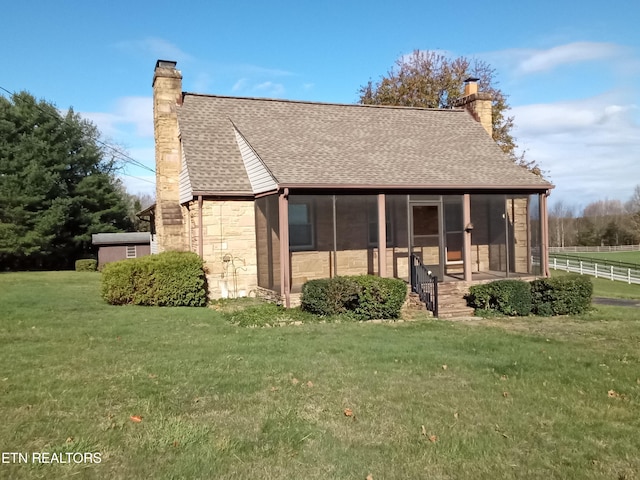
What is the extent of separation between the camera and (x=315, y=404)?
18.2 ft

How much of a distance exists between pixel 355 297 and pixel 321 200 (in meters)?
3.44

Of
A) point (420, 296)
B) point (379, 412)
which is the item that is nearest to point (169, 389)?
point (379, 412)

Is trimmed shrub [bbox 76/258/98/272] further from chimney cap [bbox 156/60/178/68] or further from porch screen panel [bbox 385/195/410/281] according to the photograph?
porch screen panel [bbox 385/195/410/281]

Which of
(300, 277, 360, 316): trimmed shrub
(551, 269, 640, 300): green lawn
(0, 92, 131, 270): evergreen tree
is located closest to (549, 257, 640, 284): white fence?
(551, 269, 640, 300): green lawn

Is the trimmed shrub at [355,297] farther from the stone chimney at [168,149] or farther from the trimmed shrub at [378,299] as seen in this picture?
the stone chimney at [168,149]

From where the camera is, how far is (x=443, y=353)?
8266 millimetres

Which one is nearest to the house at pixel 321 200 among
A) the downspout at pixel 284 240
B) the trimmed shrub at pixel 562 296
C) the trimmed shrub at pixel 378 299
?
the downspout at pixel 284 240

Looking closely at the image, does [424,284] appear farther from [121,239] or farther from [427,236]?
[121,239]

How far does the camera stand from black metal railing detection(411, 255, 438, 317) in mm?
13797

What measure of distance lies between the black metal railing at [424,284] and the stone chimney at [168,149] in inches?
305

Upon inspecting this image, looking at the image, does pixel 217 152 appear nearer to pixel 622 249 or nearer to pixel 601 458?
pixel 601 458

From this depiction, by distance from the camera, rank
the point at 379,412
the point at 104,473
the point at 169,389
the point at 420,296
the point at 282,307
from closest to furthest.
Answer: the point at 104,473
the point at 379,412
the point at 169,389
the point at 282,307
the point at 420,296

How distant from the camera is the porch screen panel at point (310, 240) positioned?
49.6 feet

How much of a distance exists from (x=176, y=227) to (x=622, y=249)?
5939cm
